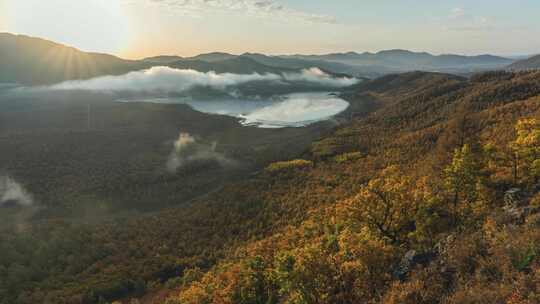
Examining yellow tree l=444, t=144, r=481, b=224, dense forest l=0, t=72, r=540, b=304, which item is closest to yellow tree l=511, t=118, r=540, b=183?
dense forest l=0, t=72, r=540, b=304

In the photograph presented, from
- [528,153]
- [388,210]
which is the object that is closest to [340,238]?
[388,210]

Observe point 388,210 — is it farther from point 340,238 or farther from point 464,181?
point 340,238

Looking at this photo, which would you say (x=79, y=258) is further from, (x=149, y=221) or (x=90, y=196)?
(x=90, y=196)

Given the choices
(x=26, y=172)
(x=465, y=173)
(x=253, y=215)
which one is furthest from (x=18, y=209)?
(x=465, y=173)

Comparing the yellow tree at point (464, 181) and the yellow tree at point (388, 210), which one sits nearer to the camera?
the yellow tree at point (464, 181)

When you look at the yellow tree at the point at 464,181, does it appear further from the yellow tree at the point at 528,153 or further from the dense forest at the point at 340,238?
the yellow tree at the point at 528,153

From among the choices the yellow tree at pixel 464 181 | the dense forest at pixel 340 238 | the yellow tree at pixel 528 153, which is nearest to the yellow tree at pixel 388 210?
the dense forest at pixel 340 238

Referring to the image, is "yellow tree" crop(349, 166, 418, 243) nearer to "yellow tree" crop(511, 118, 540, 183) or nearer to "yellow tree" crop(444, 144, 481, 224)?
"yellow tree" crop(444, 144, 481, 224)

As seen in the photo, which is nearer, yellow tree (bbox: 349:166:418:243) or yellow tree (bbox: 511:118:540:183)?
yellow tree (bbox: 511:118:540:183)
